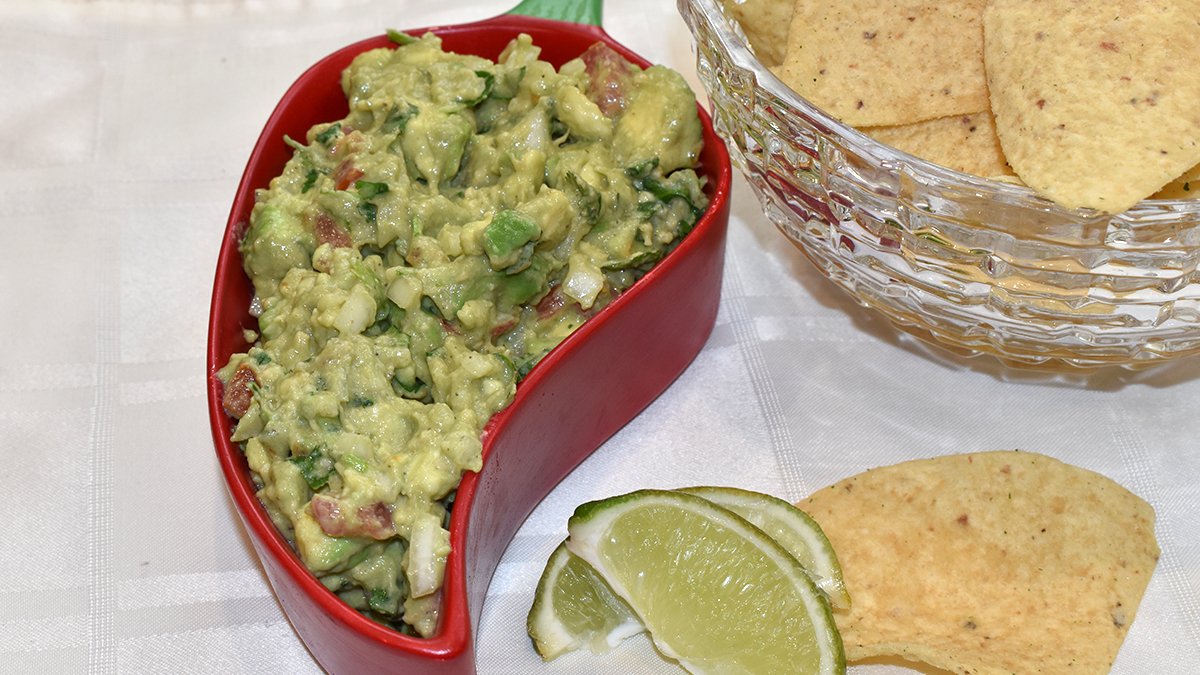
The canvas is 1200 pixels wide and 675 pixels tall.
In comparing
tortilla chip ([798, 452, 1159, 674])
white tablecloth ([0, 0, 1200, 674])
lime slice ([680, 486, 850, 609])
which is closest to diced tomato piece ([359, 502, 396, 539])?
white tablecloth ([0, 0, 1200, 674])

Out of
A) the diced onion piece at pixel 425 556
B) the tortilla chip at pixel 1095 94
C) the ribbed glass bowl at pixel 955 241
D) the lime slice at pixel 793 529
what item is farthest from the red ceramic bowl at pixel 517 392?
the tortilla chip at pixel 1095 94

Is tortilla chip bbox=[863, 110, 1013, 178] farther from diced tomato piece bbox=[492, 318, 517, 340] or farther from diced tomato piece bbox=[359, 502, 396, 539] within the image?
diced tomato piece bbox=[359, 502, 396, 539]

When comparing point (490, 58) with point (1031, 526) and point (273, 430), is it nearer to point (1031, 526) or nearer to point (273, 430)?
point (273, 430)

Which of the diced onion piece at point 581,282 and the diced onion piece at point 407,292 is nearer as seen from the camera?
the diced onion piece at point 407,292

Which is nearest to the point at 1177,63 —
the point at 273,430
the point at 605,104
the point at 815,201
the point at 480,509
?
the point at 815,201

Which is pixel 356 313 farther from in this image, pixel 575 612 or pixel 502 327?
pixel 575 612

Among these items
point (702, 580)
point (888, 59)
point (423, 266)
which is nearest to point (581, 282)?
point (423, 266)

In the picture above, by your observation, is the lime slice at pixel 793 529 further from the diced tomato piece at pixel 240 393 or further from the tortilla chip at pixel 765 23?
the tortilla chip at pixel 765 23
